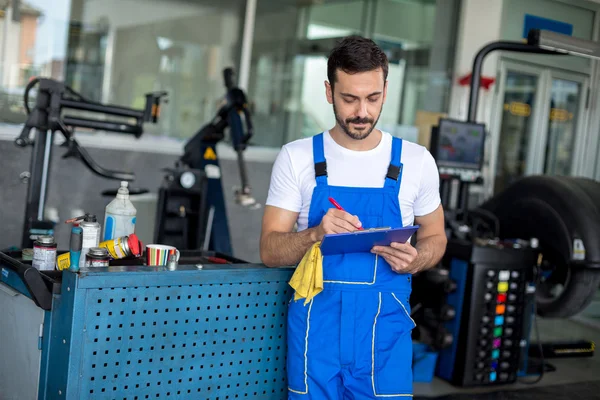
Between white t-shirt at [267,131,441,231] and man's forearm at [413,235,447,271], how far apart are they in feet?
0.28

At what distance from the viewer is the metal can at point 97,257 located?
1.85 metres

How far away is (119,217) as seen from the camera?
85.3 inches

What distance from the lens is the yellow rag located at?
1.85m

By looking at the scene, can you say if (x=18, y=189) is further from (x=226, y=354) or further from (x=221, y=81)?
(x=226, y=354)

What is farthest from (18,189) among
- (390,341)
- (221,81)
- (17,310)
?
(390,341)

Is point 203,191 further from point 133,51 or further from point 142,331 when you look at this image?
point 142,331

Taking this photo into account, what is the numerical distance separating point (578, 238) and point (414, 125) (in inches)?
103

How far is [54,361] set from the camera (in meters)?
1.78

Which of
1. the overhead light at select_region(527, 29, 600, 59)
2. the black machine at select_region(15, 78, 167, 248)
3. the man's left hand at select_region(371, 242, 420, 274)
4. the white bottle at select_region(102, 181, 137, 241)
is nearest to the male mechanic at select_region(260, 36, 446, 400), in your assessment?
the man's left hand at select_region(371, 242, 420, 274)

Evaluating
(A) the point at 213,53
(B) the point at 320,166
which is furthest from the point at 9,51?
(B) the point at 320,166

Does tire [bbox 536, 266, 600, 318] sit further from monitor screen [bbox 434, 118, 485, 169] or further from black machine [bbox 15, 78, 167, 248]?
black machine [bbox 15, 78, 167, 248]

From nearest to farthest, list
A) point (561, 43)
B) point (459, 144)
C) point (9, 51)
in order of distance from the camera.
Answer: point (561, 43) < point (459, 144) < point (9, 51)

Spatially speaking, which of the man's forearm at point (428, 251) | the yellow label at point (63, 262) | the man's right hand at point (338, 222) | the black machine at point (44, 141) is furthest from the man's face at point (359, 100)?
the black machine at point (44, 141)

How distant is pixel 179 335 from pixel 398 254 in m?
0.61
